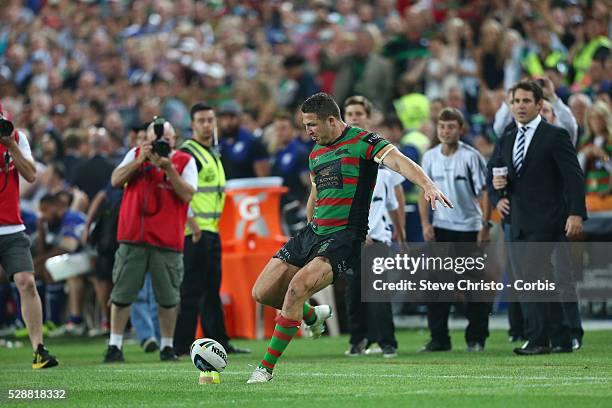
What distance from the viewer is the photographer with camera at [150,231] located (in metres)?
12.7

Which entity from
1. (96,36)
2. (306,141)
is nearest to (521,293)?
(306,141)

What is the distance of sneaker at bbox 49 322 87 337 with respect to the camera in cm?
1805

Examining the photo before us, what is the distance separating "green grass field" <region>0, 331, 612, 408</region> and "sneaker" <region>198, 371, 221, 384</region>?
88 millimetres

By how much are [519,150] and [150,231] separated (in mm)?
3717

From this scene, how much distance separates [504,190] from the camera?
1245 cm

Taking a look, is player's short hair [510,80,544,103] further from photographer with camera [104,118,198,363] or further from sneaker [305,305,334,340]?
photographer with camera [104,118,198,363]

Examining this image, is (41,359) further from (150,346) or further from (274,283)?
(274,283)

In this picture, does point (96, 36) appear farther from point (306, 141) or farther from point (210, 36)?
point (306, 141)

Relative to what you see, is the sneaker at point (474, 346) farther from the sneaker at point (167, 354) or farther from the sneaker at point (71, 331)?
the sneaker at point (71, 331)

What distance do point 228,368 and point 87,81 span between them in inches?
551

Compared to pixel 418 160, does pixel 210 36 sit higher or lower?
higher

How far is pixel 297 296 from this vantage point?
9.77 m

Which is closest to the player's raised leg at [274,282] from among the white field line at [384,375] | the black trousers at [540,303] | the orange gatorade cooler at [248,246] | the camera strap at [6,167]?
the white field line at [384,375]

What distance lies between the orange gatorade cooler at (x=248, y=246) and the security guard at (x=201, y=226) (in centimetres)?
255
